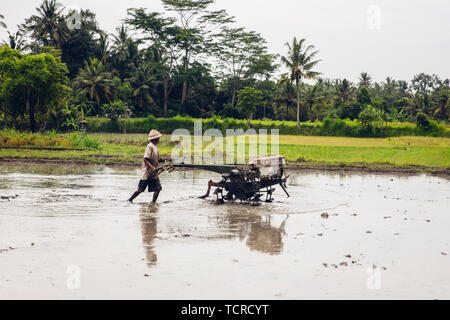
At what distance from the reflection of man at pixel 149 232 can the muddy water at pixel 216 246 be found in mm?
16

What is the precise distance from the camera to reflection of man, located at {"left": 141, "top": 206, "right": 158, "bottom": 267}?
740 centimetres

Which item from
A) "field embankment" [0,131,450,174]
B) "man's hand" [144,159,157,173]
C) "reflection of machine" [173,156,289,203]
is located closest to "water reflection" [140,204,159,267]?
"man's hand" [144,159,157,173]

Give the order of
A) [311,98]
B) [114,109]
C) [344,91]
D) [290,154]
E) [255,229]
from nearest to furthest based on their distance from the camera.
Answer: [255,229] < [290,154] < [114,109] < [311,98] < [344,91]

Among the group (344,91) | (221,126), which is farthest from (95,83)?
(344,91)

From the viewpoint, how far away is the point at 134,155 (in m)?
25.9

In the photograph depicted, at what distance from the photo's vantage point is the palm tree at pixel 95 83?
50.5 m

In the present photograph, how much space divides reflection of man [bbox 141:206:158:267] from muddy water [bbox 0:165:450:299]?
2 cm

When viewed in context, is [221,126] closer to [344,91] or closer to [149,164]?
[344,91]

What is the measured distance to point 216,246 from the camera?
8.25 m

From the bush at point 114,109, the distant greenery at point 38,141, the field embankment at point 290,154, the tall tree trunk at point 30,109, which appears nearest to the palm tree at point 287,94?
the bush at point 114,109

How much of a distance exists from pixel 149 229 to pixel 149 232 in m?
0.26

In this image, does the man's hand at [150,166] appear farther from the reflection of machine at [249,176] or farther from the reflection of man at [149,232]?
the reflection of man at [149,232]

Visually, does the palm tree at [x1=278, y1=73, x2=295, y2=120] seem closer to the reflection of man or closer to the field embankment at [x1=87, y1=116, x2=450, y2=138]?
the field embankment at [x1=87, y1=116, x2=450, y2=138]

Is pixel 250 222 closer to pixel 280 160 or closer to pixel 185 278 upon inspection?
pixel 280 160
